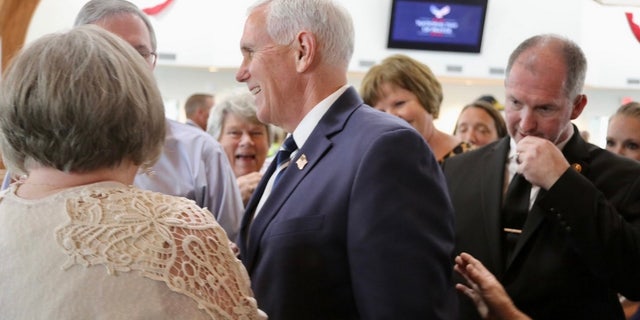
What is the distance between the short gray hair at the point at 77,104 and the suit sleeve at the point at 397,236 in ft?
1.74

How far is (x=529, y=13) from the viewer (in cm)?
1416

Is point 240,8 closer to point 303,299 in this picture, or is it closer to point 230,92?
point 230,92

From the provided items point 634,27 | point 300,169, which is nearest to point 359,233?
point 300,169

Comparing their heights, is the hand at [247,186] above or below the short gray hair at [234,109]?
below

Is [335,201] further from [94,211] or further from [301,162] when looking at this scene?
[94,211]

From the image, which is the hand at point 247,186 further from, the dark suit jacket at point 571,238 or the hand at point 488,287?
the hand at point 488,287

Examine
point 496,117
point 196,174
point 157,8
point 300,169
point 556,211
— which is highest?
point 300,169

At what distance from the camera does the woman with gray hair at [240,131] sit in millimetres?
4023

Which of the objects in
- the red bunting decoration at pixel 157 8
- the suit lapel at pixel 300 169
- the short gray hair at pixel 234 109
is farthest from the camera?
the red bunting decoration at pixel 157 8

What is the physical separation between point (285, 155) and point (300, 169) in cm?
22

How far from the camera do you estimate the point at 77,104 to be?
52.2 inches

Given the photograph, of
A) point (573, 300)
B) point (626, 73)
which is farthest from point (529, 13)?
point (573, 300)

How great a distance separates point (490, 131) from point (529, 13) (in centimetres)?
960

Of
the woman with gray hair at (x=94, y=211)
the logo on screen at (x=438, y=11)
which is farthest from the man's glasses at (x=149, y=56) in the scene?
the logo on screen at (x=438, y=11)
